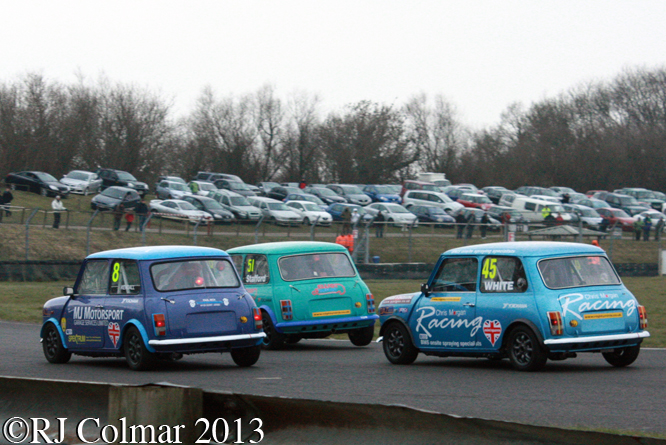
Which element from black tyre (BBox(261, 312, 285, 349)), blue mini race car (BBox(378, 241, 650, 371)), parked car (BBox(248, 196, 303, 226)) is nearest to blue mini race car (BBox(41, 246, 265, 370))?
blue mini race car (BBox(378, 241, 650, 371))

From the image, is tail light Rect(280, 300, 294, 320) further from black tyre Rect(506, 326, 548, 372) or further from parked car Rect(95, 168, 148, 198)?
parked car Rect(95, 168, 148, 198)

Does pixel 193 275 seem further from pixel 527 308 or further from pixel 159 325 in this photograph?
pixel 527 308

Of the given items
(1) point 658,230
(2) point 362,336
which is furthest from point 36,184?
(2) point 362,336

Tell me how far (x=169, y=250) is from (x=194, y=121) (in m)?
86.5

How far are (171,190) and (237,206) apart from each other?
8602 millimetres

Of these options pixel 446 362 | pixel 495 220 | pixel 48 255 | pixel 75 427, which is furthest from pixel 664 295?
pixel 495 220

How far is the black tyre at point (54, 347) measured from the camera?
13.0 metres

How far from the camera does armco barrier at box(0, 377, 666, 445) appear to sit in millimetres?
4844

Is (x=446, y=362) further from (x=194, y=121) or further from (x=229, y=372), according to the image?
(x=194, y=121)

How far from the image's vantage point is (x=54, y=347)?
43.0ft

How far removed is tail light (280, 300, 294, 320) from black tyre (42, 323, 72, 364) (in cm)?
333

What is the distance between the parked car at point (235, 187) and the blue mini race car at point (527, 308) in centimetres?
5212

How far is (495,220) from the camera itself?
51.6 meters

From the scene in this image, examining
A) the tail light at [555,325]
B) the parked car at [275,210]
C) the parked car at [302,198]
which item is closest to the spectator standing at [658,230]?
the parked car at [275,210]
